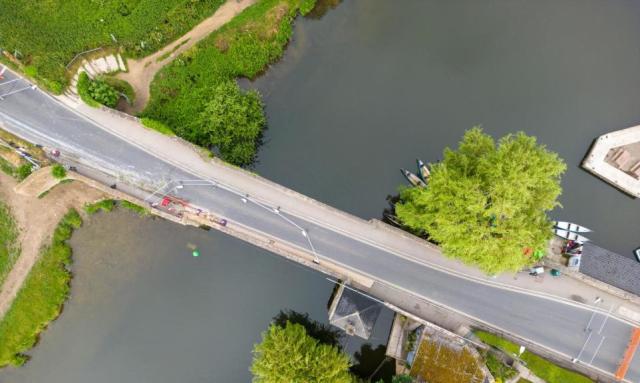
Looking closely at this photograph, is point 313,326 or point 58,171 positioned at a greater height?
point 58,171

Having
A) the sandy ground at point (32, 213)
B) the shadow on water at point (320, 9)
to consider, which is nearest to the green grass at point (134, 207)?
the sandy ground at point (32, 213)

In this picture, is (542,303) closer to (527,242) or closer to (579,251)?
(579,251)

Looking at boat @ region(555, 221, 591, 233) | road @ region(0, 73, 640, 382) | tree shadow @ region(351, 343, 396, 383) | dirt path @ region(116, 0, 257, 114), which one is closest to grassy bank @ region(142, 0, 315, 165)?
dirt path @ region(116, 0, 257, 114)

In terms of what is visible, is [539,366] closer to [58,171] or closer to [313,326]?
[313,326]

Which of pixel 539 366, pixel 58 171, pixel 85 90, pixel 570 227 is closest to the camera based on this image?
pixel 58 171

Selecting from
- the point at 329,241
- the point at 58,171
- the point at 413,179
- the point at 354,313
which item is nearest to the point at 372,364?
the point at 354,313
